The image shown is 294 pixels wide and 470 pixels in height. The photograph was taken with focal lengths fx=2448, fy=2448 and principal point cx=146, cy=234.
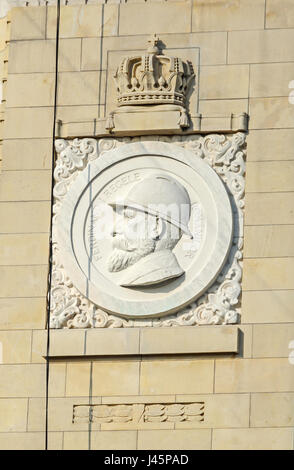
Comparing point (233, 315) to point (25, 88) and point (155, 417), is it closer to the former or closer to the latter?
point (155, 417)

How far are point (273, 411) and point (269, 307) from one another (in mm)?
1068

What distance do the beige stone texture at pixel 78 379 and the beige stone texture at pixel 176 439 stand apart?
73cm

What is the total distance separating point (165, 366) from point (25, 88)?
132 inches

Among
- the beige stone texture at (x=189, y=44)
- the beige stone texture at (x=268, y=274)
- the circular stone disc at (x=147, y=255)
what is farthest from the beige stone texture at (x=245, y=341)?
the beige stone texture at (x=189, y=44)

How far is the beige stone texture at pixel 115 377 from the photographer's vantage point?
2464cm

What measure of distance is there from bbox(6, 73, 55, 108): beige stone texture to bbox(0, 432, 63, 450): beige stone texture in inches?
137

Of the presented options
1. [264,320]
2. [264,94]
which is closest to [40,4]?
[264,94]

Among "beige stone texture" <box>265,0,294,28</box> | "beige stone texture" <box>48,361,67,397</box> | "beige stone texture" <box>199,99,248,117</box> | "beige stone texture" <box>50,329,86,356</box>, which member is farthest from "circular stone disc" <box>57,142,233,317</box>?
"beige stone texture" <box>265,0,294,28</box>

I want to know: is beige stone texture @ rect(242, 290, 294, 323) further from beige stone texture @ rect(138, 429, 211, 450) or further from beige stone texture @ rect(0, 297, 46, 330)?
beige stone texture @ rect(0, 297, 46, 330)

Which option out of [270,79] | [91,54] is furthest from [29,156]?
[270,79]

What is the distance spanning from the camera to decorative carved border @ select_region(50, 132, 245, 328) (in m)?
24.7

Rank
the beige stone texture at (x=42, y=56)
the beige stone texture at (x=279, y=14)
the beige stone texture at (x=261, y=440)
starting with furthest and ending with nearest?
the beige stone texture at (x=42, y=56) → the beige stone texture at (x=279, y=14) → the beige stone texture at (x=261, y=440)

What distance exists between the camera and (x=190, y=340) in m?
24.6

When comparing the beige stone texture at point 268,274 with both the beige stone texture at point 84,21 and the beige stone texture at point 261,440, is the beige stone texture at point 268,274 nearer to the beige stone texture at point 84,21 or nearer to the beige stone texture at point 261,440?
the beige stone texture at point 261,440
